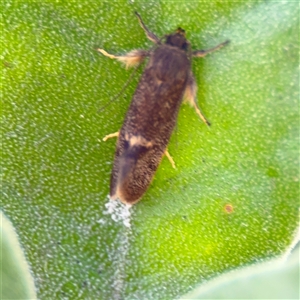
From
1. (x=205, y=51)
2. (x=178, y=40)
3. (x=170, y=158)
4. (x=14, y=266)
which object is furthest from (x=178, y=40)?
(x=14, y=266)

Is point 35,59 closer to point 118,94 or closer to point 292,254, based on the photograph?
point 118,94

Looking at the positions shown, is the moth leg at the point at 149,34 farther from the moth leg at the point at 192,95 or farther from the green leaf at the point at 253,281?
the green leaf at the point at 253,281

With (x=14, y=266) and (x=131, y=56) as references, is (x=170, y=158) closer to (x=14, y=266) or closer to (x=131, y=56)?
(x=131, y=56)

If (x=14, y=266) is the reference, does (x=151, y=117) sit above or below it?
above

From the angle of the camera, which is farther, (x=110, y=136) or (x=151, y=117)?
(x=110, y=136)

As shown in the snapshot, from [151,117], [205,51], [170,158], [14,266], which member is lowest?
[14,266]

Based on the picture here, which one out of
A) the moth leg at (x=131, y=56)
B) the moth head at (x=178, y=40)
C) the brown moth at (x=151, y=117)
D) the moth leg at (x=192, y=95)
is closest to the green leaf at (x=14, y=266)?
the brown moth at (x=151, y=117)
